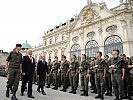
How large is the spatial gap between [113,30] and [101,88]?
1848cm

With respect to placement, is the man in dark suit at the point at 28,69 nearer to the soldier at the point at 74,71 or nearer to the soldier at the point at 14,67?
the soldier at the point at 14,67

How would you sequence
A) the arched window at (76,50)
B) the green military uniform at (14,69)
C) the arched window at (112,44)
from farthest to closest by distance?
the arched window at (76,50) < the arched window at (112,44) < the green military uniform at (14,69)

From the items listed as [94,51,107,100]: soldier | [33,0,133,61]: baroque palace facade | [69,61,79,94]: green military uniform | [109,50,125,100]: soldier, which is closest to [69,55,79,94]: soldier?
[69,61,79,94]: green military uniform

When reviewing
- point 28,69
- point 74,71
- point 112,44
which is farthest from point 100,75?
point 112,44

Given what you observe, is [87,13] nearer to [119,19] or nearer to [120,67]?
[119,19]

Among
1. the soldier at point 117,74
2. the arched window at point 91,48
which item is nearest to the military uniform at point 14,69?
the soldier at point 117,74

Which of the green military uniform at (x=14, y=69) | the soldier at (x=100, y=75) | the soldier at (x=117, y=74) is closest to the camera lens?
the green military uniform at (x=14, y=69)

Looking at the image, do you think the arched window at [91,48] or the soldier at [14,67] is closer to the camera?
the soldier at [14,67]

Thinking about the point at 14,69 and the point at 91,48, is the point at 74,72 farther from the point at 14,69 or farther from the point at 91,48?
the point at 91,48

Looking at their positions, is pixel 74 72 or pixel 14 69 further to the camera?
pixel 74 72

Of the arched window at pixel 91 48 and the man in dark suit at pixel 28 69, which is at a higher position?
the arched window at pixel 91 48

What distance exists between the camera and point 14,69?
239 inches

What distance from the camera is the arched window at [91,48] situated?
2607cm

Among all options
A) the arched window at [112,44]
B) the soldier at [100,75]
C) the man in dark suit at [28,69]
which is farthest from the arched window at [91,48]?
the man in dark suit at [28,69]
